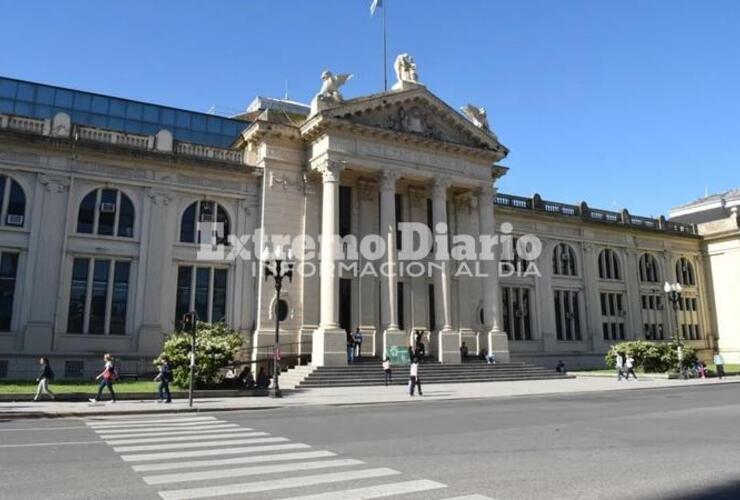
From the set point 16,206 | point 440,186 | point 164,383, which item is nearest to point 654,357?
point 440,186

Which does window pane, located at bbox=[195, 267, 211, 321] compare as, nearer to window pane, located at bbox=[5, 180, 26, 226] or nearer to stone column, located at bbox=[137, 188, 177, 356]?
stone column, located at bbox=[137, 188, 177, 356]

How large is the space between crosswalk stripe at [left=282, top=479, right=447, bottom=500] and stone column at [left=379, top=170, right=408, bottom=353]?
22.5 m

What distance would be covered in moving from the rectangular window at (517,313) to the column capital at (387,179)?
15.4 m

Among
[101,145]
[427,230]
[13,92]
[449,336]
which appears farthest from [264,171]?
[13,92]

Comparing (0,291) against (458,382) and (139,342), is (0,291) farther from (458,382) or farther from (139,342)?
(458,382)

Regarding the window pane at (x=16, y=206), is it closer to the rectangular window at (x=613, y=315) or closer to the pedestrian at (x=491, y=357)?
the pedestrian at (x=491, y=357)

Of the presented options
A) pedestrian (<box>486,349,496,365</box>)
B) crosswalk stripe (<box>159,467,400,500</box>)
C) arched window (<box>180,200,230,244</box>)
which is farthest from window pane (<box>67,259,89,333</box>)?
crosswalk stripe (<box>159,467,400,500</box>)

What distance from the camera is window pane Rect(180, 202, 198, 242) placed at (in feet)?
102

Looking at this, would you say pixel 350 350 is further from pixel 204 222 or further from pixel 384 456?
pixel 384 456

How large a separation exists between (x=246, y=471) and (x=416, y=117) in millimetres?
29263

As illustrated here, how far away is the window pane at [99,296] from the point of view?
28.3m

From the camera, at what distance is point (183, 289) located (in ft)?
101

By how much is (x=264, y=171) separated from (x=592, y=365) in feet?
101

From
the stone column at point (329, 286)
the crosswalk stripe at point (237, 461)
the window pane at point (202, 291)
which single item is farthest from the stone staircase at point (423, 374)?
the crosswalk stripe at point (237, 461)
